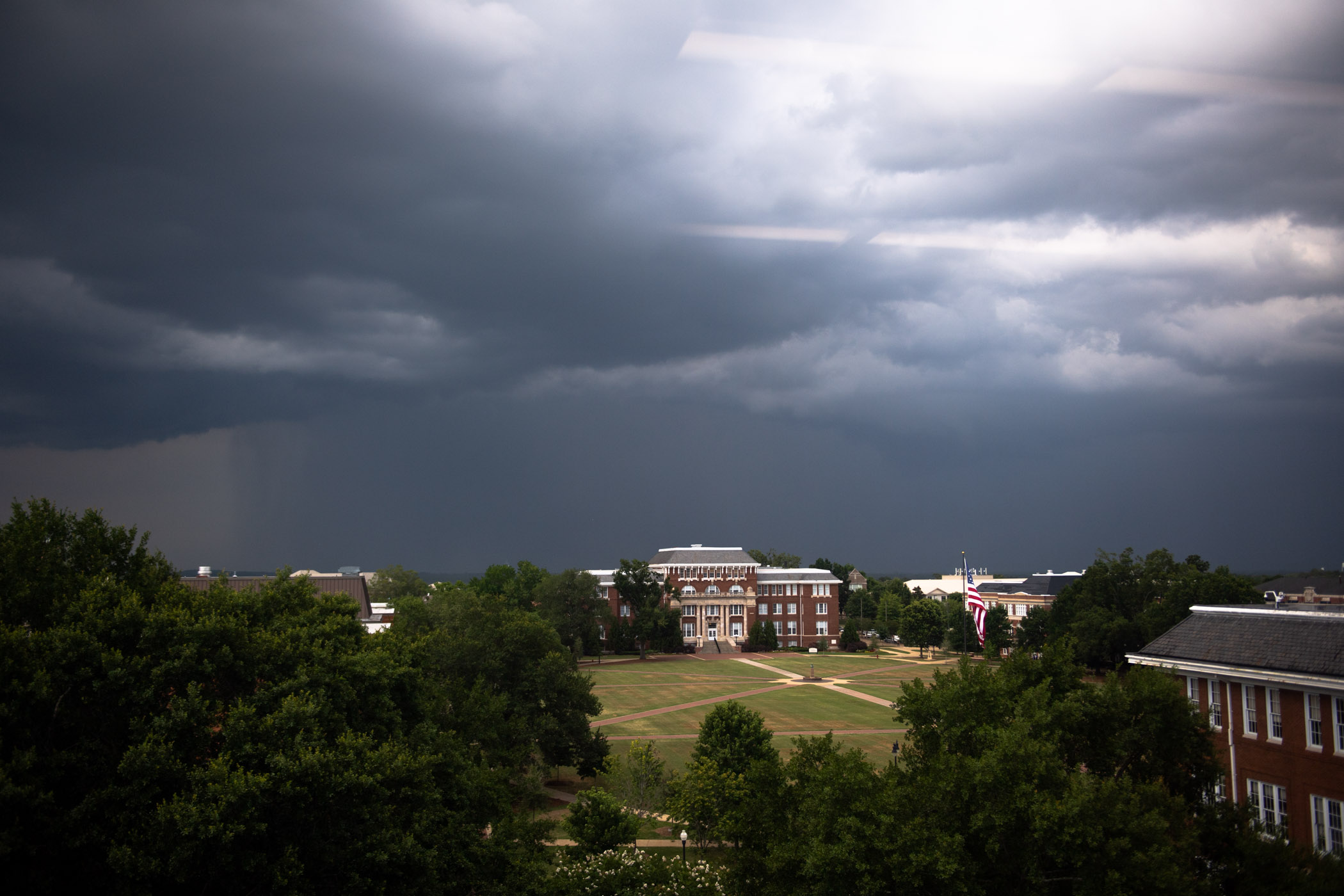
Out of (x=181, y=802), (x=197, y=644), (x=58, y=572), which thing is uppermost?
(x=58, y=572)

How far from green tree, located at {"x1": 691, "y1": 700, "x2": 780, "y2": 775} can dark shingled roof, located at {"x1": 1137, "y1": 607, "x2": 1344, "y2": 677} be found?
60.3 ft

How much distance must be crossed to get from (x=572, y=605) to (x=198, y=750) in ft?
284

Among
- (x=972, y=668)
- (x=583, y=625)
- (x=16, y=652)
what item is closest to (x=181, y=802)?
(x=16, y=652)

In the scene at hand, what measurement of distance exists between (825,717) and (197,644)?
57996 mm

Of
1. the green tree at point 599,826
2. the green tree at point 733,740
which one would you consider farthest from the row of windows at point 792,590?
the green tree at point 599,826

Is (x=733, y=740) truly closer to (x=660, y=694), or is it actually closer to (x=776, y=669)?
(x=660, y=694)

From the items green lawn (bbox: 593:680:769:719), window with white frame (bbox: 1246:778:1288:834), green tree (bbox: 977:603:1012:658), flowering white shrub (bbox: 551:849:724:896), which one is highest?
window with white frame (bbox: 1246:778:1288:834)

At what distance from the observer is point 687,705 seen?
77.4 meters

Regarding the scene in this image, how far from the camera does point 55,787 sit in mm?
20844

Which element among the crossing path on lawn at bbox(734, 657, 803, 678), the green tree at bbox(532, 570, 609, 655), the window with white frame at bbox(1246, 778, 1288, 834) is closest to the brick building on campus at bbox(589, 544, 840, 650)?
the crossing path on lawn at bbox(734, 657, 803, 678)

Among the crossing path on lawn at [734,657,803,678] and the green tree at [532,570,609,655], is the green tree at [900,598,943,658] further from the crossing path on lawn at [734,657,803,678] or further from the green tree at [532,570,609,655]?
the green tree at [532,570,609,655]

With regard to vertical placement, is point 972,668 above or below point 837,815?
above

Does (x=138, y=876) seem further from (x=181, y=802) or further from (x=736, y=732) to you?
(x=736, y=732)

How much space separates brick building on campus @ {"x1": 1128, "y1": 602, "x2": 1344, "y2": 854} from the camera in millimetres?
27547
